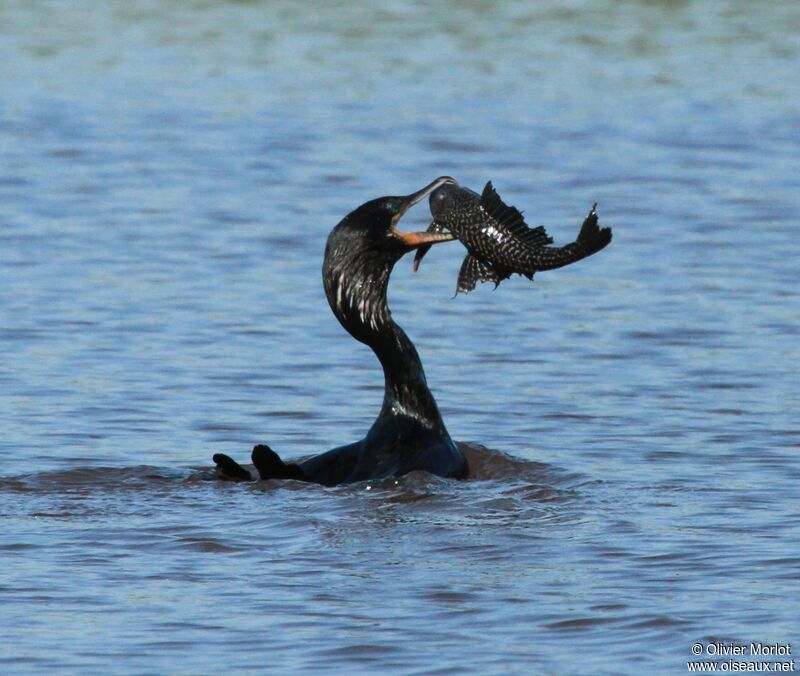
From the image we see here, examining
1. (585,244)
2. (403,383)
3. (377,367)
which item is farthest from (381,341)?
(377,367)

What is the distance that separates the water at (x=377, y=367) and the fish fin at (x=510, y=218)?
1055 mm

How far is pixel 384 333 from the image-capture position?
327 inches

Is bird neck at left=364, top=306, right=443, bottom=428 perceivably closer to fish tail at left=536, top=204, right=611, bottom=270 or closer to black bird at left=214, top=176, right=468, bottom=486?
black bird at left=214, top=176, right=468, bottom=486

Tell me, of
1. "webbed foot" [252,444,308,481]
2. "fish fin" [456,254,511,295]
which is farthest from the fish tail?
"webbed foot" [252,444,308,481]

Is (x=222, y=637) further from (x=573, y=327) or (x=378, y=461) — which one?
(x=573, y=327)

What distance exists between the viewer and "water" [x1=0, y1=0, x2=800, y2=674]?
6.57 metres

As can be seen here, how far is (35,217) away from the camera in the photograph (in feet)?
50.4

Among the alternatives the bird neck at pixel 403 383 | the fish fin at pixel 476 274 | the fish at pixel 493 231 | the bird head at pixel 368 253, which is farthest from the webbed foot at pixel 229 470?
the fish at pixel 493 231

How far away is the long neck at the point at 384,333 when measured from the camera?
8273mm

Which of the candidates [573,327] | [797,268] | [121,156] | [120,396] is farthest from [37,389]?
[121,156]

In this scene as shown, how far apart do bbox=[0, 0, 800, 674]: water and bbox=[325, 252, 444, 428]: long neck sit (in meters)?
0.43

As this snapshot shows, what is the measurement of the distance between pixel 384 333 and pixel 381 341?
0.14ft

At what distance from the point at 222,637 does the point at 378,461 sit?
199cm

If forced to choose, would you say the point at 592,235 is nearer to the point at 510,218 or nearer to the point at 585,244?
the point at 585,244
